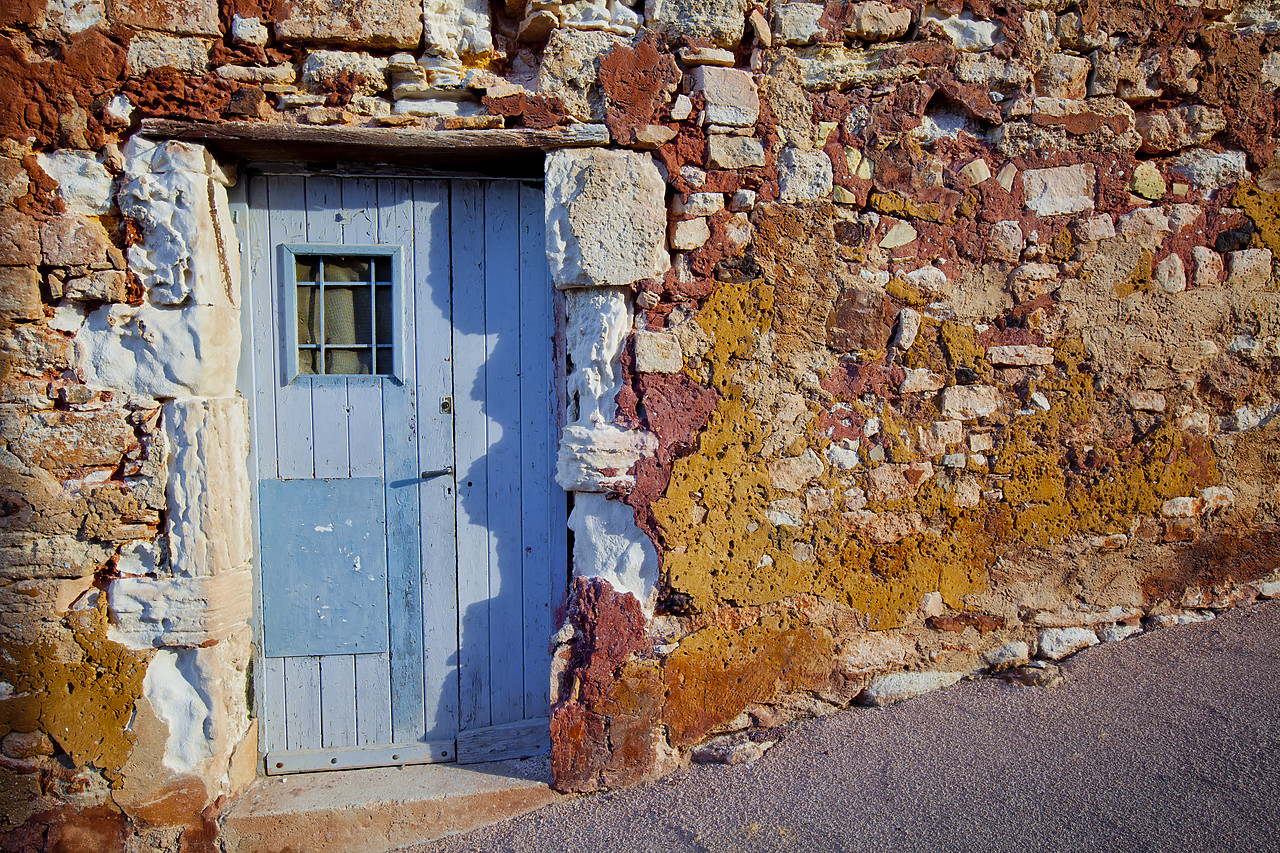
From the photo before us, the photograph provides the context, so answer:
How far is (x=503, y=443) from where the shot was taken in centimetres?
252

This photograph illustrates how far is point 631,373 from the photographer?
230cm

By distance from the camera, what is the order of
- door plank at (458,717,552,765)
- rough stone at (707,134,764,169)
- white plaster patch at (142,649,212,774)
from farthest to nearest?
1. door plank at (458,717,552,765)
2. rough stone at (707,134,764,169)
3. white plaster patch at (142,649,212,774)

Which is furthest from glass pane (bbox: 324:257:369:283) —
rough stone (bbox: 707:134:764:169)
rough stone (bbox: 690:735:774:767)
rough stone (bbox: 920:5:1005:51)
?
rough stone (bbox: 920:5:1005:51)

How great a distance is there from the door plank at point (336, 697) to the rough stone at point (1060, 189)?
2.92 meters

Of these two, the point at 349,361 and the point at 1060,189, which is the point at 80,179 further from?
the point at 1060,189

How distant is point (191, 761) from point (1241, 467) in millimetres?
3859

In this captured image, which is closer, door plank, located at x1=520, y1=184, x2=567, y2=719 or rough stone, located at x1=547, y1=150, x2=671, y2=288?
rough stone, located at x1=547, y1=150, x2=671, y2=288

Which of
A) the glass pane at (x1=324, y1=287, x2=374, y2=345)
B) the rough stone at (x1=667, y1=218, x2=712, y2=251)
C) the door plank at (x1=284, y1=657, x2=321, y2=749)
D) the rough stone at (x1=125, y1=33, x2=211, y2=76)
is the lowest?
the door plank at (x1=284, y1=657, x2=321, y2=749)

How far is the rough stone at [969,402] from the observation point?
247cm

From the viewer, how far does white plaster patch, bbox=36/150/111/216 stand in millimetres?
2084

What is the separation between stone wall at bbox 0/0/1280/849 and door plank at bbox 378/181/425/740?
1.17 feet

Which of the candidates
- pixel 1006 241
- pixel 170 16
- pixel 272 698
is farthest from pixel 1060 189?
pixel 272 698

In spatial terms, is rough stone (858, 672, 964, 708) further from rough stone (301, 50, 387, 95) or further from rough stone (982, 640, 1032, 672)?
rough stone (301, 50, 387, 95)

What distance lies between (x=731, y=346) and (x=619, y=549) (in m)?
0.78
